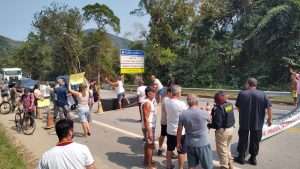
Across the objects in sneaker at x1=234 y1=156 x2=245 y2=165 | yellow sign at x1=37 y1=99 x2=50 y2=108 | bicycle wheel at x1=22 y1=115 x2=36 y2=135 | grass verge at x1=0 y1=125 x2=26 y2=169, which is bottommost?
grass verge at x1=0 y1=125 x2=26 y2=169

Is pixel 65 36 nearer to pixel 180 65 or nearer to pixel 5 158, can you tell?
pixel 180 65

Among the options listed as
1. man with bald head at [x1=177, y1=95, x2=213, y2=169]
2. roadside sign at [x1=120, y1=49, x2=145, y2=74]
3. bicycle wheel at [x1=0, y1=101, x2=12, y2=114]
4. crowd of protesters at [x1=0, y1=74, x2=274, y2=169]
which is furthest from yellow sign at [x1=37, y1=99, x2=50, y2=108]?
roadside sign at [x1=120, y1=49, x2=145, y2=74]

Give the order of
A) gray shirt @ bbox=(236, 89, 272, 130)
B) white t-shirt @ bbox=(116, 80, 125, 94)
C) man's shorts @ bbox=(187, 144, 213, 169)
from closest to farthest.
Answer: man's shorts @ bbox=(187, 144, 213, 169) → gray shirt @ bbox=(236, 89, 272, 130) → white t-shirt @ bbox=(116, 80, 125, 94)

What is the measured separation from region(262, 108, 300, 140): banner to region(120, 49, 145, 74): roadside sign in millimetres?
16544

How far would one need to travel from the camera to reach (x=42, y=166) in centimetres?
404

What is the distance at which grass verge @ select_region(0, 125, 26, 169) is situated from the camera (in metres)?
8.23

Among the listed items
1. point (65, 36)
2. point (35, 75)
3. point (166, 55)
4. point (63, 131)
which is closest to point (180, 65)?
point (166, 55)

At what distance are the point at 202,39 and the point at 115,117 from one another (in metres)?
27.1

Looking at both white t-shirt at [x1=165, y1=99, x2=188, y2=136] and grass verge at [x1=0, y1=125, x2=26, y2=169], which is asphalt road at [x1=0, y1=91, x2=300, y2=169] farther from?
white t-shirt at [x1=165, y1=99, x2=188, y2=136]

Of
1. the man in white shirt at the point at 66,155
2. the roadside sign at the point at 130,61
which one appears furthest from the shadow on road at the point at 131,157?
the roadside sign at the point at 130,61

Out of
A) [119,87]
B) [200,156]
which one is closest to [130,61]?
[119,87]

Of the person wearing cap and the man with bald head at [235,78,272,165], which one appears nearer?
the person wearing cap

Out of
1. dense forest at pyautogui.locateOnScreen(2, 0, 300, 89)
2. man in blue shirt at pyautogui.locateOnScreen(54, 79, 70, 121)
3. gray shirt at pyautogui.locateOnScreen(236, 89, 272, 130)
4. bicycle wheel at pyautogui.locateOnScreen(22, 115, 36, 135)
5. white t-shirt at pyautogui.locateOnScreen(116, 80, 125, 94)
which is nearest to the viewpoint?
gray shirt at pyautogui.locateOnScreen(236, 89, 272, 130)

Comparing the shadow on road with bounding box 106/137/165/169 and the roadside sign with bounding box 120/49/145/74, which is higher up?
the roadside sign with bounding box 120/49/145/74
